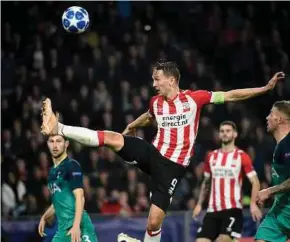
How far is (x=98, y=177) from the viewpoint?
14969 millimetres

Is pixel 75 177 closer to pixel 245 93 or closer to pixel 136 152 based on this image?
pixel 136 152

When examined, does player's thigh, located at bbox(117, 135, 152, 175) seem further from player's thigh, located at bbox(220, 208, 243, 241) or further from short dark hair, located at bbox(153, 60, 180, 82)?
player's thigh, located at bbox(220, 208, 243, 241)

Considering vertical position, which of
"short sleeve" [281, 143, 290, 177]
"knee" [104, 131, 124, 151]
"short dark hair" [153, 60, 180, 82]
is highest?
"short dark hair" [153, 60, 180, 82]

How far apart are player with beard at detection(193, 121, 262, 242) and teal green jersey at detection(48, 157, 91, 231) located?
281 centimetres

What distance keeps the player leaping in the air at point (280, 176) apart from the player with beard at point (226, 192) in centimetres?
302

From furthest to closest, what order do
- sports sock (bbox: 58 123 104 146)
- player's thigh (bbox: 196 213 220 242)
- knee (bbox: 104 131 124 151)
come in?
player's thigh (bbox: 196 213 220 242) → knee (bbox: 104 131 124 151) → sports sock (bbox: 58 123 104 146)

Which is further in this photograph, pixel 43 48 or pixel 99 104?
pixel 43 48

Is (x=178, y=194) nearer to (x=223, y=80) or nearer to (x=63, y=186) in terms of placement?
(x=223, y=80)

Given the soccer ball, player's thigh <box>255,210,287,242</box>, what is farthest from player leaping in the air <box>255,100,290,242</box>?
the soccer ball

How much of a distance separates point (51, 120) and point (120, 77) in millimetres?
7838

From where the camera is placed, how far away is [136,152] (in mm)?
9125

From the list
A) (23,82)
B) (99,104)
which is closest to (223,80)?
(99,104)

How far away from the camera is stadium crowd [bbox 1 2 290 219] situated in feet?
49.0

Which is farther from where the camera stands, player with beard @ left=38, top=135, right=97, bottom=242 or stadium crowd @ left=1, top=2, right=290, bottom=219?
stadium crowd @ left=1, top=2, right=290, bottom=219
